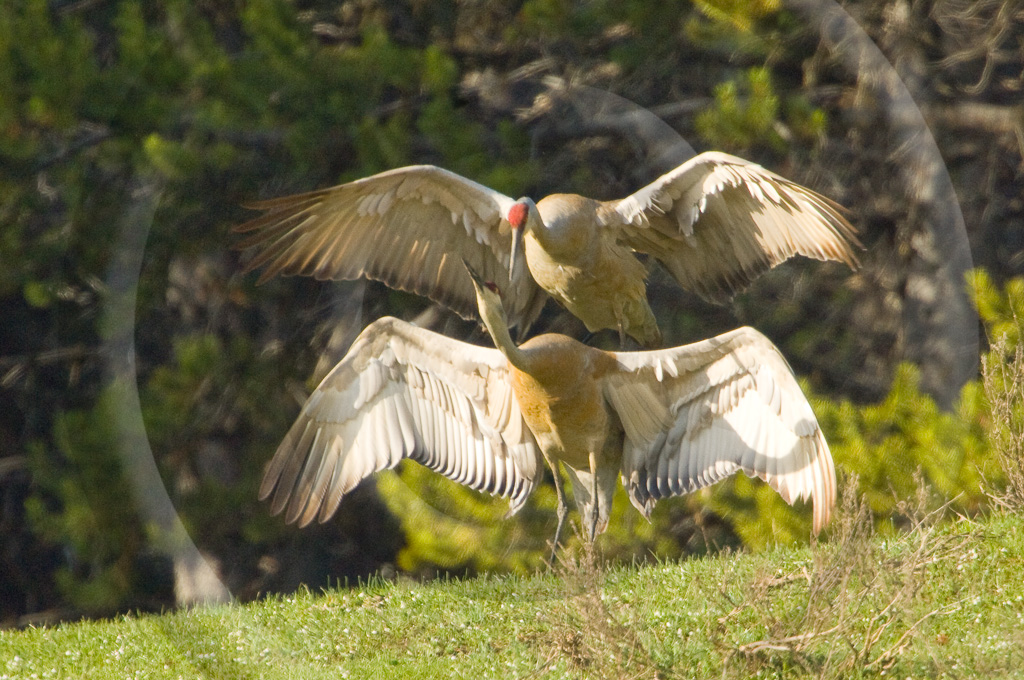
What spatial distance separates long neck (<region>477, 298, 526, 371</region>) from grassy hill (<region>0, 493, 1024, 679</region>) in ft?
2.92

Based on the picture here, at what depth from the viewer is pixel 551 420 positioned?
16.7ft

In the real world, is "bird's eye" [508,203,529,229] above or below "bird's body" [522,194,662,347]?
above

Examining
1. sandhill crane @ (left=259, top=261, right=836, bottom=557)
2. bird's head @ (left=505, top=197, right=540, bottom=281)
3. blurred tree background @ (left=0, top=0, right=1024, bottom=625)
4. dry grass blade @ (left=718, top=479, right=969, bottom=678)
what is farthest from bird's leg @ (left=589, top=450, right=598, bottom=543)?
blurred tree background @ (left=0, top=0, right=1024, bottom=625)

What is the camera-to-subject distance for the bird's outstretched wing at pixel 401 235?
574 cm

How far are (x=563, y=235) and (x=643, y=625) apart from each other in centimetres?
204

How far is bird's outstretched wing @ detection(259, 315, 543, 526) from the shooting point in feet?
17.4

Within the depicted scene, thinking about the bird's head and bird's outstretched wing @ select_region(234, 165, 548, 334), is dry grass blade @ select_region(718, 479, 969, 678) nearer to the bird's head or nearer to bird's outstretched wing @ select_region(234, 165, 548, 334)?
the bird's head

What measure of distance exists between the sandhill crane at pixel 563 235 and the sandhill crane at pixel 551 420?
680 millimetres

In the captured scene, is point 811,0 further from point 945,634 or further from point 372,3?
point 945,634

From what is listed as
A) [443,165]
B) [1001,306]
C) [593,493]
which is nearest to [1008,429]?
[1001,306]

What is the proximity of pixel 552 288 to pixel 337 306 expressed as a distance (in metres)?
2.61

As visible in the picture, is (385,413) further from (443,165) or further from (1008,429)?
(1008,429)

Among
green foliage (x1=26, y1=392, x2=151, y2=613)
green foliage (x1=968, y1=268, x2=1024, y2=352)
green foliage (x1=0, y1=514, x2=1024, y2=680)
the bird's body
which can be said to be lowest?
green foliage (x1=26, y1=392, x2=151, y2=613)

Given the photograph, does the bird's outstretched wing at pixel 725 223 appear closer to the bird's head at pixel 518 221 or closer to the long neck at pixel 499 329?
the bird's head at pixel 518 221
